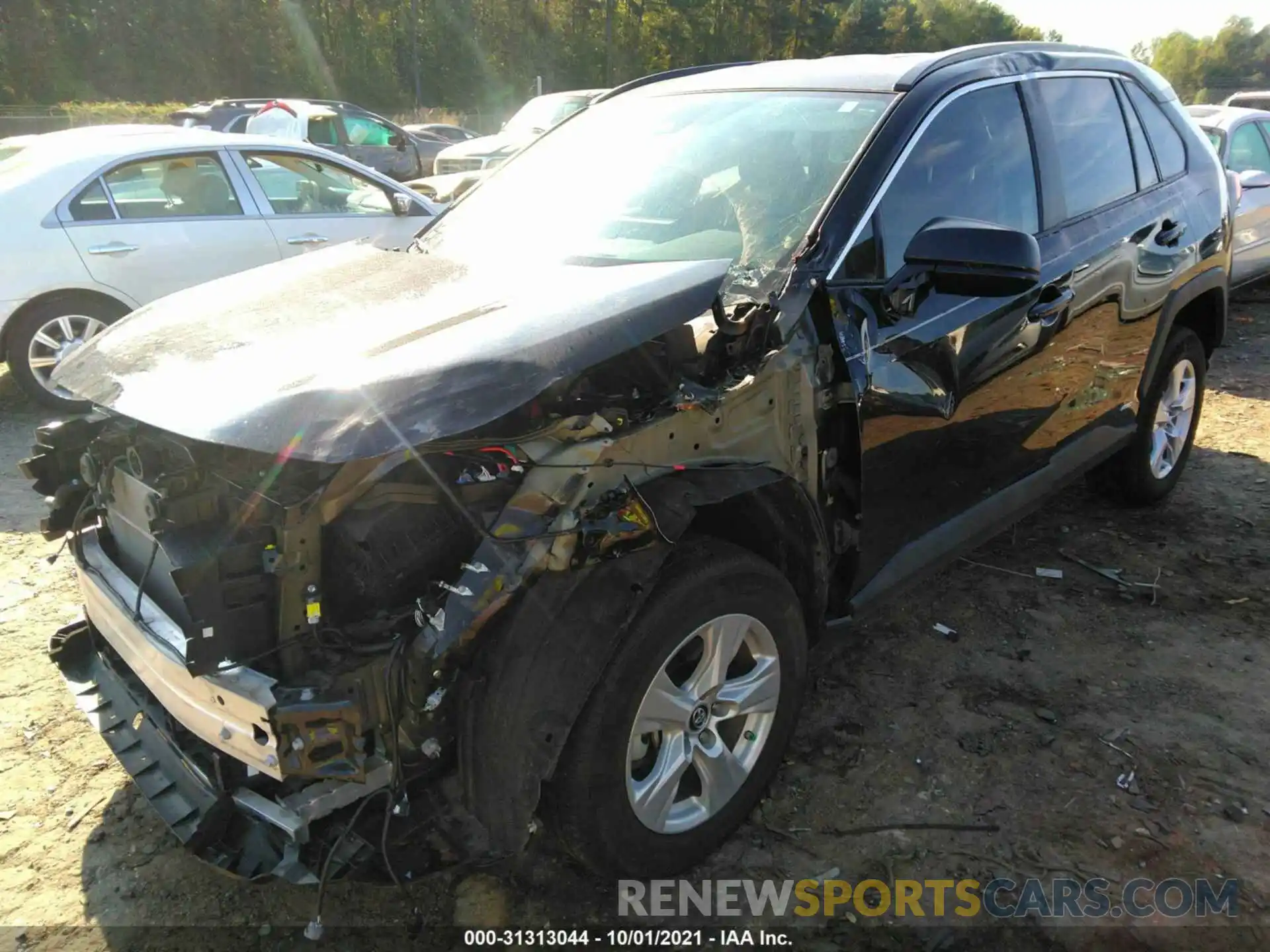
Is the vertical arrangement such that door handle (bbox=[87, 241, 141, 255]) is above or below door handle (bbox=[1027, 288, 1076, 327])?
below

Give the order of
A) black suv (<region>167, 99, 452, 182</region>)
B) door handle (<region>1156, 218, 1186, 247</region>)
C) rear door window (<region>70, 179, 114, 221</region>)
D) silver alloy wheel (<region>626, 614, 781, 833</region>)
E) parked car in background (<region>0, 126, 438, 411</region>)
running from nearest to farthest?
1. silver alloy wheel (<region>626, 614, 781, 833</region>)
2. door handle (<region>1156, 218, 1186, 247</region>)
3. parked car in background (<region>0, 126, 438, 411</region>)
4. rear door window (<region>70, 179, 114, 221</region>)
5. black suv (<region>167, 99, 452, 182</region>)

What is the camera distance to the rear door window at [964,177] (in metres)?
2.72

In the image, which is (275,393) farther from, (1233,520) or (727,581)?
(1233,520)

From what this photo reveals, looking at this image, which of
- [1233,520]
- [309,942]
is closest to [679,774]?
[309,942]

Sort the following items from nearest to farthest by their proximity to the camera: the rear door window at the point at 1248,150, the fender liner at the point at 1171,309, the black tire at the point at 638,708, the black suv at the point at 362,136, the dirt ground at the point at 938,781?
the black tire at the point at 638,708
the dirt ground at the point at 938,781
the fender liner at the point at 1171,309
the rear door window at the point at 1248,150
the black suv at the point at 362,136

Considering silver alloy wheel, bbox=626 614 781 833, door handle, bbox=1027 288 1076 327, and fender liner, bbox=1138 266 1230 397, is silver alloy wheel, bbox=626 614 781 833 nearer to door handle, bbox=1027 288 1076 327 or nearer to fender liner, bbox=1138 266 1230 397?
door handle, bbox=1027 288 1076 327

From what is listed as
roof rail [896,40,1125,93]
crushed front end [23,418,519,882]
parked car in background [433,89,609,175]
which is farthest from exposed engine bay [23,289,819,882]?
parked car in background [433,89,609,175]

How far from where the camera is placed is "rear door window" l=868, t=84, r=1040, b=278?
2725 mm

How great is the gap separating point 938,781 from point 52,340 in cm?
588

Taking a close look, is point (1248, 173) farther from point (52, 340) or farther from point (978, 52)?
point (52, 340)

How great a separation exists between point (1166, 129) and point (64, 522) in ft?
15.3

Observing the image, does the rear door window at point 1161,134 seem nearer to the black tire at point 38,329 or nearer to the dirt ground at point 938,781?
the dirt ground at point 938,781

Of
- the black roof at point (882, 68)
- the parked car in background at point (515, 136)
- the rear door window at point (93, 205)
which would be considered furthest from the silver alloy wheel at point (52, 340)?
the parked car in background at point (515, 136)

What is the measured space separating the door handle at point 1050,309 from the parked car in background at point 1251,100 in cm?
1044
